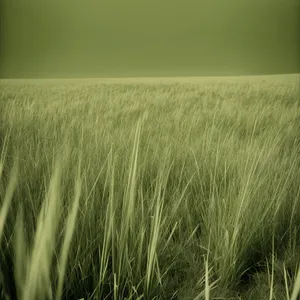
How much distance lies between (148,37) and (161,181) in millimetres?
541

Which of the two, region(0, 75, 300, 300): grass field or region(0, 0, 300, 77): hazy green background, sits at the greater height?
region(0, 0, 300, 77): hazy green background

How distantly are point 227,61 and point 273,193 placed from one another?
49 centimetres

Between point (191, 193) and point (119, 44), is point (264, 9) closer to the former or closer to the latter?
point (119, 44)

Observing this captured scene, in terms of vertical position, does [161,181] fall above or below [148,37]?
below

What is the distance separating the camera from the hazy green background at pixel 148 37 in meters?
1.11

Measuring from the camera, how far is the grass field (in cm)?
72

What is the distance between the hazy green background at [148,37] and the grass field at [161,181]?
0.05 m

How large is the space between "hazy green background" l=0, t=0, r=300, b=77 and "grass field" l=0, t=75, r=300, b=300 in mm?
54

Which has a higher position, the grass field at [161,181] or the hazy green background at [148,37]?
the hazy green background at [148,37]

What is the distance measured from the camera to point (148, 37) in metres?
1.12

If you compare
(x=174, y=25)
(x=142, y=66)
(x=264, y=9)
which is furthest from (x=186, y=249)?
(x=264, y=9)

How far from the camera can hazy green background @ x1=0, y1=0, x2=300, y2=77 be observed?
Result: 111cm

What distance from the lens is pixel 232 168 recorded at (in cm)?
101

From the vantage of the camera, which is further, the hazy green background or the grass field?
the hazy green background
